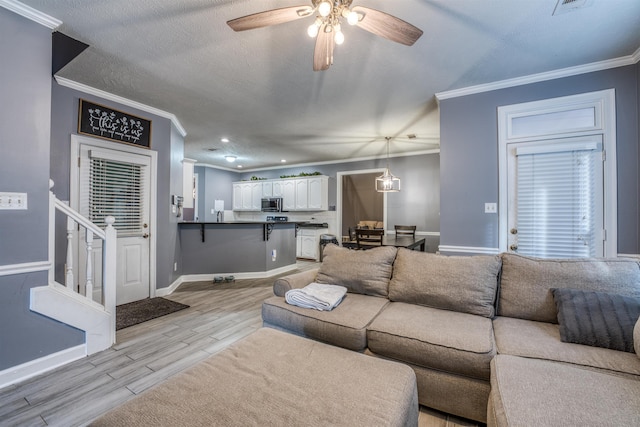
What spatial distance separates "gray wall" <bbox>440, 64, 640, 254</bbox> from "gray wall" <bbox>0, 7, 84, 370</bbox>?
381cm

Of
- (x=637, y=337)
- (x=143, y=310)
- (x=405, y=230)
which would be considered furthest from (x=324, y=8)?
(x=405, y=230)

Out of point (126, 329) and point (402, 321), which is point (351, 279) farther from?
point (126, 329)

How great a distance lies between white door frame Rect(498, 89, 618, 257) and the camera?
8.26 feet

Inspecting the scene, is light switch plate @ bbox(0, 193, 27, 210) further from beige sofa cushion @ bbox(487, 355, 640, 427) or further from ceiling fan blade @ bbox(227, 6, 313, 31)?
beige sofa cushion @ bbox(487, 355, 640, 427)

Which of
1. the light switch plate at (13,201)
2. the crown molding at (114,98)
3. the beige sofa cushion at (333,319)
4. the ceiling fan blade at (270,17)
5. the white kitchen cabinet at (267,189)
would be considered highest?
the crown molding at (114,98)

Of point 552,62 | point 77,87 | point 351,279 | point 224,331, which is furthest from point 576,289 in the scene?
point 77,87

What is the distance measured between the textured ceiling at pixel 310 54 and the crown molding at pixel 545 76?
0.07m

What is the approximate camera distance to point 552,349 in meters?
1.40

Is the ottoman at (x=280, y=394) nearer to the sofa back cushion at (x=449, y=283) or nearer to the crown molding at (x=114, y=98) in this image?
the sofa back cushion at (x=449, y=283)

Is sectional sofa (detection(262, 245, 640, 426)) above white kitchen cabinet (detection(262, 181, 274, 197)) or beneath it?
beneath

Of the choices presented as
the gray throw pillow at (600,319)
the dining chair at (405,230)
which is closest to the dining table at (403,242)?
the dining chair at (405,230)

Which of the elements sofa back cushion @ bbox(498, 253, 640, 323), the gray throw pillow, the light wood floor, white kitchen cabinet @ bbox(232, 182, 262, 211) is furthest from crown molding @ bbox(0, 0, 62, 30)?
white kitchen cabinet @ bbox(232, 182, 262, 211)

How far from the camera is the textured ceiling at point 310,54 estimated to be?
6.29 ft

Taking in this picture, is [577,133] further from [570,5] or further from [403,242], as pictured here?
[403,242]
